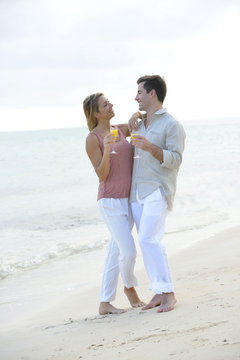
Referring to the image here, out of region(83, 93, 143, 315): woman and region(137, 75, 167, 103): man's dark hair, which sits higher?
region(137, 75, 167, 103): man's dark hair

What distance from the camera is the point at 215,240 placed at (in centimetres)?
925

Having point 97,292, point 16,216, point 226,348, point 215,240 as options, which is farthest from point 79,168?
point 226,348

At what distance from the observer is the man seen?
497 centimetres

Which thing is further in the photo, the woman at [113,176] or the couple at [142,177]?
the woman at [113,176]

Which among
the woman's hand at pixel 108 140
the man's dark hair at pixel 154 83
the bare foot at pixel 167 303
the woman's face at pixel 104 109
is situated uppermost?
the man's dark hair at pixel 154 83

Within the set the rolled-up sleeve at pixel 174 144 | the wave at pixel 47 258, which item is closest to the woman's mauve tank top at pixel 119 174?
the rolled-up sleeve at pixel 174 144

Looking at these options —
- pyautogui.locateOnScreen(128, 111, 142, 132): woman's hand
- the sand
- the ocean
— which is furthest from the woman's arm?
the ocean

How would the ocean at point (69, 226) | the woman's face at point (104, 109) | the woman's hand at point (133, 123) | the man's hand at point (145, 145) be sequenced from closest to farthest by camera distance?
the man's hand at point (145, 145), the woman's hand at point (133, 123), the woman's face at point (104, 109), the ocean at point (69, 226)

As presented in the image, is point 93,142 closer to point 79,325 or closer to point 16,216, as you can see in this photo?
point 79,325

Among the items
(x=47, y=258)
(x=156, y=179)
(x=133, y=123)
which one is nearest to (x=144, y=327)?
(x=156, y=179)

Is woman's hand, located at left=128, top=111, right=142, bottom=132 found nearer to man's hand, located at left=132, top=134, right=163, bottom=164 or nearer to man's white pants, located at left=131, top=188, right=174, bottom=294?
man's hand, located at left=132, top=134, right=163, bottom=164

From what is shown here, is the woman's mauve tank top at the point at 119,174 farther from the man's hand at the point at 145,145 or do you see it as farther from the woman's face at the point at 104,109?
the man's hand at the point at 145,145

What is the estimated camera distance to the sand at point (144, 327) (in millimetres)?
3840

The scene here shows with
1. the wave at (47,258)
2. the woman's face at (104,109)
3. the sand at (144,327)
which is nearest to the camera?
the sand at (144,327)
